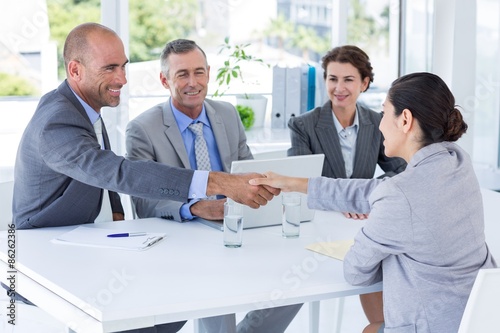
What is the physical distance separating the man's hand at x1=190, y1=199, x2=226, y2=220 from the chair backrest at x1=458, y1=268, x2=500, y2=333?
1083mm

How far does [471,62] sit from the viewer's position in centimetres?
495

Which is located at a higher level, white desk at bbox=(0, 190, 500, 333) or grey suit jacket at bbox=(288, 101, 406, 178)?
grey suit jacket at bbox=(288, 101, 406, 178)

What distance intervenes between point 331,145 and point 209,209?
2.79ft

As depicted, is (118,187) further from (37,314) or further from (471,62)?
(471,62)

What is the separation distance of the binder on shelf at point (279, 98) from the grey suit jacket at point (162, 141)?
1362mm

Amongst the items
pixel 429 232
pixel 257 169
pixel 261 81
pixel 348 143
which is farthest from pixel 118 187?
pixel 261 81

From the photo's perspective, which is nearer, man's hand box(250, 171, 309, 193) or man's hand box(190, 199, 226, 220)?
man's hand box(250, 171, 309, 193)

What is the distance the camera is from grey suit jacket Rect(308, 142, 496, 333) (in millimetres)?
1896

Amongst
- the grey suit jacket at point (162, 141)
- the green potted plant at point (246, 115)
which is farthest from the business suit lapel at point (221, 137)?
the green potted plant at point (246, 115)

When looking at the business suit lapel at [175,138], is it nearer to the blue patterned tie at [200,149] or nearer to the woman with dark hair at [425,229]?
the blue patterned tie at [200,149]

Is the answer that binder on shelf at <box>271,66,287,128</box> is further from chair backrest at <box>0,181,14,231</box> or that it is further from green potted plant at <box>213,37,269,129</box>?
chair backrest at <box>0,181,14,231</box>

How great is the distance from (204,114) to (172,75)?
0.20m

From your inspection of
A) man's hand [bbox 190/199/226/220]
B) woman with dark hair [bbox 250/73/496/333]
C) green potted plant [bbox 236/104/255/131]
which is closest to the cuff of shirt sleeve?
man's hand [bbox 190/199/226/220]

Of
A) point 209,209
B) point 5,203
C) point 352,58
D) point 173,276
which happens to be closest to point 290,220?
point 209,209
